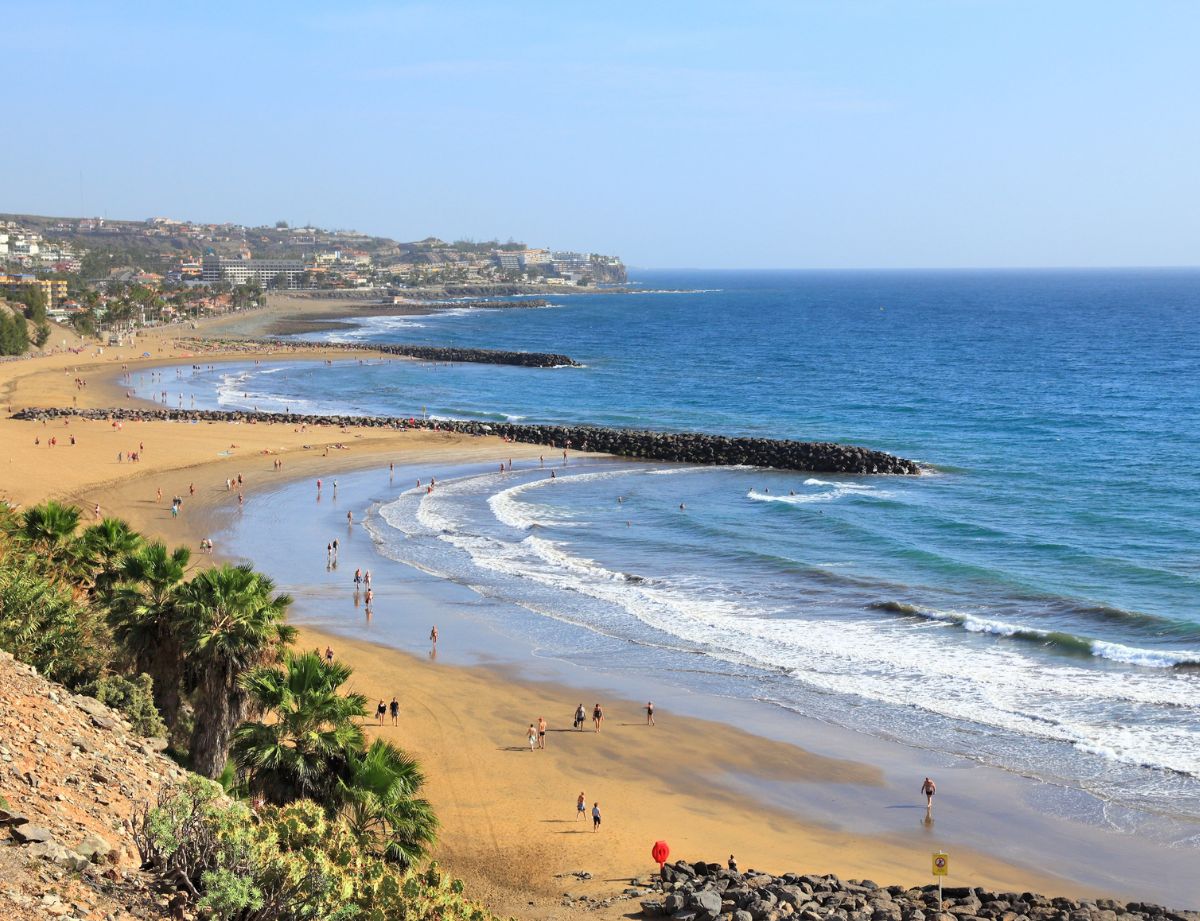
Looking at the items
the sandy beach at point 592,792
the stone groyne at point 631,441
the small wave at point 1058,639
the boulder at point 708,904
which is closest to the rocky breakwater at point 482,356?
the stone groyne at point 631,441

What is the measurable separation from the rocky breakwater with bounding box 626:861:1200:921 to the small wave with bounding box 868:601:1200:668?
44.0 feet

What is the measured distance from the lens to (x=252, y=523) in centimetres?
4803

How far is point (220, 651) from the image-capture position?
1942 centimetres

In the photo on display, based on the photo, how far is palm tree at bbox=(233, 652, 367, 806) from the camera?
16.2 meters

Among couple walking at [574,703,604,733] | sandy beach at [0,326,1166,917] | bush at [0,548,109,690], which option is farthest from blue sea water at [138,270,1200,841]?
bush at [0,548,109,690]

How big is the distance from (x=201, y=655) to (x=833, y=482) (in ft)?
143

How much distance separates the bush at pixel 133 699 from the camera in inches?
733

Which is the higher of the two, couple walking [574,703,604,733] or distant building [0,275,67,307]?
distant building [0,275,67,307]

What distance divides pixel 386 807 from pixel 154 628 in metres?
6.90

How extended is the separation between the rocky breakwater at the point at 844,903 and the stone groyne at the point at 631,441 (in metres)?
42.2

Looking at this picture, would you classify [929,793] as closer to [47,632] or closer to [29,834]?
[47,632]

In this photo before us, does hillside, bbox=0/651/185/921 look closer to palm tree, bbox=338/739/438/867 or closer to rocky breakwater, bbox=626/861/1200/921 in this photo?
palm tree, bbox=338/739/438/867

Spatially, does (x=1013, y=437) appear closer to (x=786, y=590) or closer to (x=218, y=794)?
(x=786, y=590)

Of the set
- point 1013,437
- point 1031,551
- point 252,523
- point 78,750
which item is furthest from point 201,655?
point 1013,437
